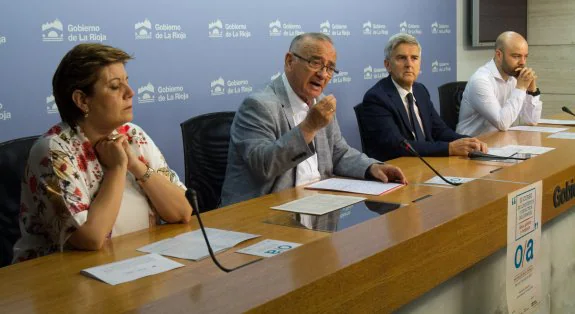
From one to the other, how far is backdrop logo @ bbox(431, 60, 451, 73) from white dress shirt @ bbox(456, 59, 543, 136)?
1.09 meters

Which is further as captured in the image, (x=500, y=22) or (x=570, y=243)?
(x=500, y=22)

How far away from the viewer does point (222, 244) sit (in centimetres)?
181

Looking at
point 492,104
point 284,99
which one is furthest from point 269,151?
point 492,104

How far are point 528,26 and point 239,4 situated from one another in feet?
13.2

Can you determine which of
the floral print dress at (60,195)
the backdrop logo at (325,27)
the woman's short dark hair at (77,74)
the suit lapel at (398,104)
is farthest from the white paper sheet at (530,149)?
the woman's short dark hair at (77,74)

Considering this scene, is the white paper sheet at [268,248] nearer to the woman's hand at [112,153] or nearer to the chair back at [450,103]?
the woman's hand at [112,153]

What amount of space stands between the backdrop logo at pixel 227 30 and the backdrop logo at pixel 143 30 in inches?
16.3

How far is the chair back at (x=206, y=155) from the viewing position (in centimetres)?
299

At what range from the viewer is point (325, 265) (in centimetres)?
97

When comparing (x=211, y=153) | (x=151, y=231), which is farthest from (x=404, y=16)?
(x=151, y=231)

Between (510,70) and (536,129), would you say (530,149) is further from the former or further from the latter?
(510,70)

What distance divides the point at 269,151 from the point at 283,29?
1.86 metres

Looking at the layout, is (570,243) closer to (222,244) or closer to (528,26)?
(222,244)

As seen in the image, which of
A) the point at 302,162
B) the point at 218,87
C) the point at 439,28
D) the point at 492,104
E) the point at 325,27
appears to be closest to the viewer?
the point at 302,162
